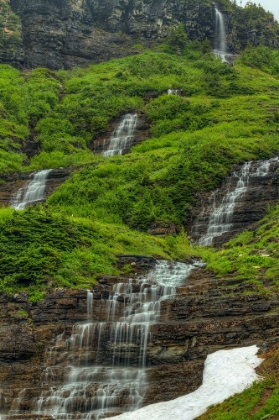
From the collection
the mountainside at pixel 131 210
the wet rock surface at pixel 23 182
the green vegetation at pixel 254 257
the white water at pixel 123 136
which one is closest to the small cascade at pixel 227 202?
the mountainside at pixel 131 210

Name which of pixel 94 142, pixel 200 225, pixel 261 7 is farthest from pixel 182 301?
pixel 261 7

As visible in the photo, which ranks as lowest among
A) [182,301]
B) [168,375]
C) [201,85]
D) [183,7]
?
[168,375]

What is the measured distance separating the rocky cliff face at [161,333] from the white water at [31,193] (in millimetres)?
21702

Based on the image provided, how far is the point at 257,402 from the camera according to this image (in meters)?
19.8

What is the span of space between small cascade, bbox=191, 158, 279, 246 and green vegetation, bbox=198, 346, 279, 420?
20.0m

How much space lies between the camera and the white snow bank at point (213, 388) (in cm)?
2145

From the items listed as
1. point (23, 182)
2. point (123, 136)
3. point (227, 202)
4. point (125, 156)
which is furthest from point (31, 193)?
point (123, 136)

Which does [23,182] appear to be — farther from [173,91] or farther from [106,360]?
[106,360]

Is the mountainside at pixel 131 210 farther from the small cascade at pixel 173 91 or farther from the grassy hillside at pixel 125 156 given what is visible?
the small cascade at pixel 173 91

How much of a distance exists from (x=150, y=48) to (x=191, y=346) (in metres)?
74.9

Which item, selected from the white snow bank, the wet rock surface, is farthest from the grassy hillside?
the white snow bank

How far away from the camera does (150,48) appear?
9394 cm

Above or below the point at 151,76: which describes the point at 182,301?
below

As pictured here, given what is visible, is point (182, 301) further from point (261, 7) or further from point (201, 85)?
point (261, 7)
